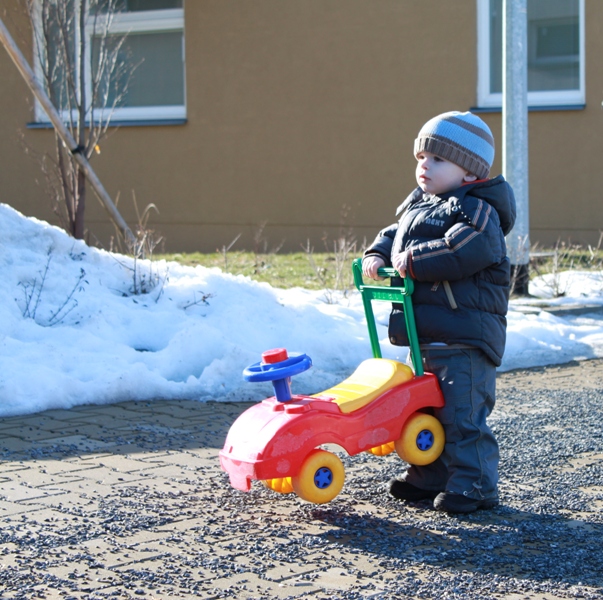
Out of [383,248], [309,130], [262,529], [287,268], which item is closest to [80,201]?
[287,268]

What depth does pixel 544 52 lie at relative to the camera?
12156mm

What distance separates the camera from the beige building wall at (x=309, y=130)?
472 inches

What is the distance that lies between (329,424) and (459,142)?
3.90 ft

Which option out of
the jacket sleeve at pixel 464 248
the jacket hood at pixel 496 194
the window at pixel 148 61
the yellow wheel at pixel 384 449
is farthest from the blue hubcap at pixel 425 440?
the window at pixel 148 61

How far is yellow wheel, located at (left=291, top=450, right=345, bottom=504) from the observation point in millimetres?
3553

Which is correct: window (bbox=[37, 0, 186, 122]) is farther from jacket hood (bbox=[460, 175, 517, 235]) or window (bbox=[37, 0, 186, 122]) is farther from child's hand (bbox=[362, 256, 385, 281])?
jacket hood (bbox=[460, 175, 517, 235])

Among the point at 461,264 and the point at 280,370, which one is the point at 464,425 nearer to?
the point at 461,264

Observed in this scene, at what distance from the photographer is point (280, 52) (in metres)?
13.3

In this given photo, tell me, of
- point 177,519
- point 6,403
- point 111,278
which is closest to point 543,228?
point 111,278

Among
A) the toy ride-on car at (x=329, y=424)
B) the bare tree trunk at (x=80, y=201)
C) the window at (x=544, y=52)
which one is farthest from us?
the window at (x=544, y=52)

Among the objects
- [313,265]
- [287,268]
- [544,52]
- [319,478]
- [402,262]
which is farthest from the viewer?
[544,52]

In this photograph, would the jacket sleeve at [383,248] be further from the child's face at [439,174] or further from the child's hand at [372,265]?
the child's face at [439,174]

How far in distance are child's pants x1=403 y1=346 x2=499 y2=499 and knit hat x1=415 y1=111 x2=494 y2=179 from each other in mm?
722

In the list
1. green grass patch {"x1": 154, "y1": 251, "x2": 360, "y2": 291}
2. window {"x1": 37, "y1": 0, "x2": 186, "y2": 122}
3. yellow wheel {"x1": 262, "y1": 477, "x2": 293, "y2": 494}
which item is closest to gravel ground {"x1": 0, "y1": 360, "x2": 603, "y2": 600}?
yellow wheel {"x1": 262, "y1": 477, "x2": 293, "y2": 494}
